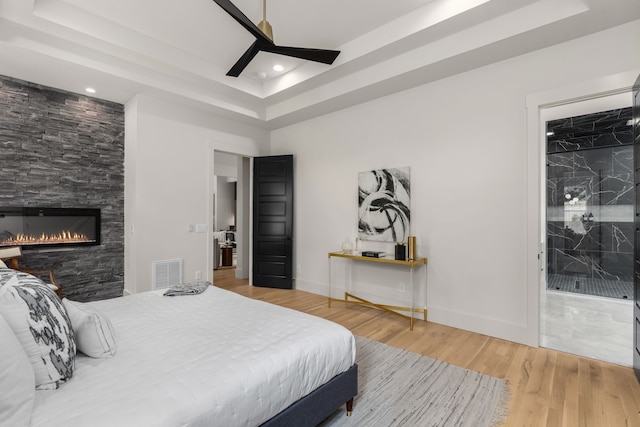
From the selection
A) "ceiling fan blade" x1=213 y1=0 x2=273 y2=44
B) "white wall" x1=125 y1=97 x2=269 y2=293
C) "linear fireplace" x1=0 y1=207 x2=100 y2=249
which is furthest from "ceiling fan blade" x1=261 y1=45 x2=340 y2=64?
"linear fireplace" x1=0 y1=207 x2=100 y2=249

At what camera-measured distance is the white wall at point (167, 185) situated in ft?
13.1

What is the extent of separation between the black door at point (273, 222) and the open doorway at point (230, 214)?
645mm

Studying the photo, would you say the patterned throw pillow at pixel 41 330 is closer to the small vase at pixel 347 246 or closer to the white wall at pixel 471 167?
the small vase at pixel 347 246

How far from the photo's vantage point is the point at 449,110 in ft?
11.6

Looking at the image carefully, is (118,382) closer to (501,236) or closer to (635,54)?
(501,236)

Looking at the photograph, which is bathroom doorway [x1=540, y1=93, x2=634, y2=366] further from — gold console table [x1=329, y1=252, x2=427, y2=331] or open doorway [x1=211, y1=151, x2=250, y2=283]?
open doorway [x1=211, y1=151, x2=250, y2=283]

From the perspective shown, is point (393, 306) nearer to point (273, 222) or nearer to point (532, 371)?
point (532, 371)

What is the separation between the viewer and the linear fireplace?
11.4ft

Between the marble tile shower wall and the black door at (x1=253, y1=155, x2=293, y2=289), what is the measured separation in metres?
4.56

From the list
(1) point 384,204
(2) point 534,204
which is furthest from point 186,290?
(2) point 534,204

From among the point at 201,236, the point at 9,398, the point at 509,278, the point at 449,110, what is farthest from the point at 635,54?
the point at 201,236

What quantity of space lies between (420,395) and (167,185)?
3887 mm

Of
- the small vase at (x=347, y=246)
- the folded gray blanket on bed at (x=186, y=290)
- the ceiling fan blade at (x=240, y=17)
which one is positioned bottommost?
the folded gray blanket on bed at (x=186, y=290)

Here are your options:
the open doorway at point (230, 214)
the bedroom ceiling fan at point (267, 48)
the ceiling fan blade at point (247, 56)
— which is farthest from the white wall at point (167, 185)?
the bedroom ceiling fan at point (267, 48)
